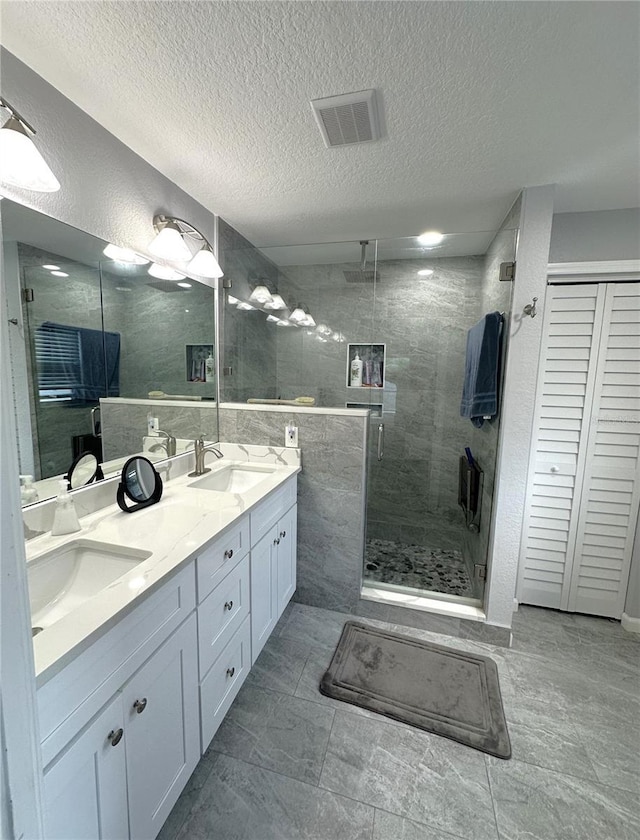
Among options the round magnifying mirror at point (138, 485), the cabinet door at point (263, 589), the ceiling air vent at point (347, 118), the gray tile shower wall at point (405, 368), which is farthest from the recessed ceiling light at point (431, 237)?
the round magnifying mirror at point (138, 485)

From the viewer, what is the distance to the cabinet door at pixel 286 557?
188 cm

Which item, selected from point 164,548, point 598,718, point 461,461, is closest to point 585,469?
point 461,461

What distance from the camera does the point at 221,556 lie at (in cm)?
127

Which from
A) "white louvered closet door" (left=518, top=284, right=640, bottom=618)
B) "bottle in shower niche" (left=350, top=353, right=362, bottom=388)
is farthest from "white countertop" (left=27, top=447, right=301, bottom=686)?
"white louvered closet door" (left=518, top=284, right=640, bottom=618)

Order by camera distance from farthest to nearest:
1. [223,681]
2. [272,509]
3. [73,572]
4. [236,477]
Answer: [236,477], [272,509], [223,681], [73,572]

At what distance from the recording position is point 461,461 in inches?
108

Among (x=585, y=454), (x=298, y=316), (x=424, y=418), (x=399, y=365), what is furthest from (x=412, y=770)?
(x=298, y=316)

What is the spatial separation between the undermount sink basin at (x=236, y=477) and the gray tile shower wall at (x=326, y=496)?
19 cm

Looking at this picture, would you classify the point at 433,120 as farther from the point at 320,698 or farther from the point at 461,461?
the point at 320,698

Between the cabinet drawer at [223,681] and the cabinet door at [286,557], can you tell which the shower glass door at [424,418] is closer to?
the cabinet door at [286,557]

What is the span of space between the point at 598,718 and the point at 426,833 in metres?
0.98

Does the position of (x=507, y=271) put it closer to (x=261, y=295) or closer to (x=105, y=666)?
(x=261, y=295)

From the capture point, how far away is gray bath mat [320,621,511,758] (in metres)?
1.45

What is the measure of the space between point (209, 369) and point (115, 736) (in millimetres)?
1751
